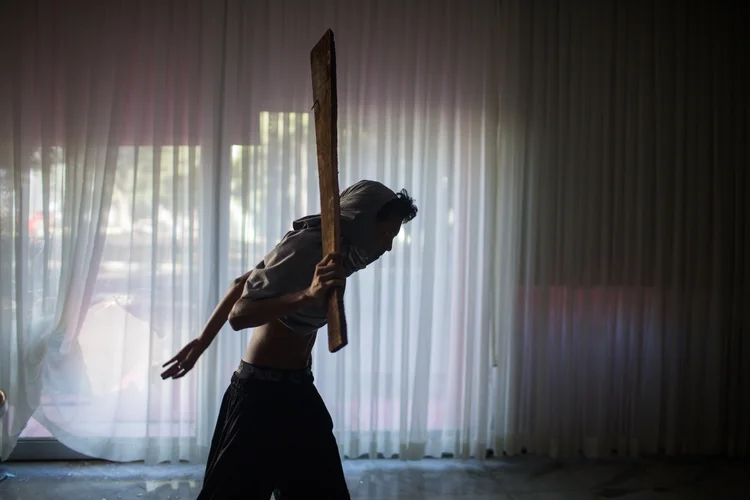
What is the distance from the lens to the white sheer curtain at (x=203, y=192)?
287cm

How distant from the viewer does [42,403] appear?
288cm

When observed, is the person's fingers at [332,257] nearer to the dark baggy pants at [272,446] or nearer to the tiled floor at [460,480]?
the dark baggy pants at [272,446]

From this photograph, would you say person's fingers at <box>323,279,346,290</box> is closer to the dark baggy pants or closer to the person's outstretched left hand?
the dark baggy pants

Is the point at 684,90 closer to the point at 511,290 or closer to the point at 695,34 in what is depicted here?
the point at 695,34

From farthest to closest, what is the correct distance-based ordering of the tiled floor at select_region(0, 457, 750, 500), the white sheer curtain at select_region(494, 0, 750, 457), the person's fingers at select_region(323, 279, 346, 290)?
the white sheer curtain at select_region(494, 0, 750, 457), the tiled floor at select_region(0, 457, 750, 500), the person's fingers at select_region(323, 279, 346, 290)

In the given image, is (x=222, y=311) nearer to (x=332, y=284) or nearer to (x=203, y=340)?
(x=203, y=340)

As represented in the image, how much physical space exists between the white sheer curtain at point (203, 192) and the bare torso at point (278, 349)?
1.26 meters

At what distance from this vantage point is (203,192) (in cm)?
292

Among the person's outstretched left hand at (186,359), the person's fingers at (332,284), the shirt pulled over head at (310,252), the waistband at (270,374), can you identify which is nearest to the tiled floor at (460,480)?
the person's outstretched left hand at (186,359)

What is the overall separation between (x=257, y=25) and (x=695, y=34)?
7.43ft

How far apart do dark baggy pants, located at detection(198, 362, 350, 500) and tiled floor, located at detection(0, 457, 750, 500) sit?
1.16 m

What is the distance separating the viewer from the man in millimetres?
1592

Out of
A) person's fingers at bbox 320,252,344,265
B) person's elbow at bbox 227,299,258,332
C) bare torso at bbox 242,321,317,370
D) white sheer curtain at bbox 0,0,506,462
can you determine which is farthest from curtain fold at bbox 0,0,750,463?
person's fingers at bbox 320,252,344,265

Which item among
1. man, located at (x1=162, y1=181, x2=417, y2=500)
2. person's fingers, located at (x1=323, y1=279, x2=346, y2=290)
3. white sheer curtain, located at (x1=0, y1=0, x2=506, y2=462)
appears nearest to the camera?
person's fingers, located at (x1=323, y1=279, x2=346, y2=290)
